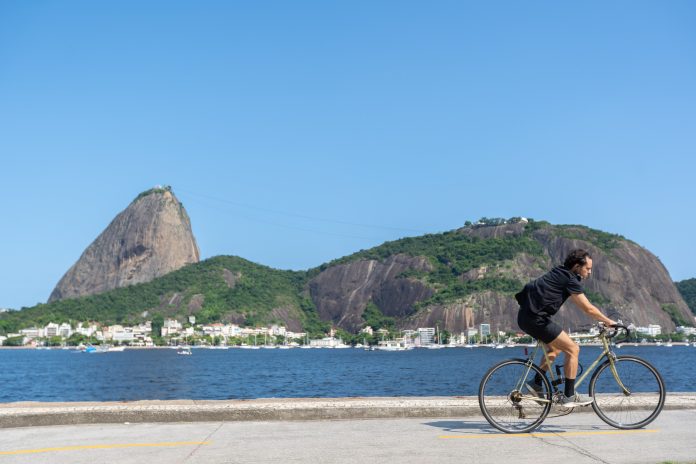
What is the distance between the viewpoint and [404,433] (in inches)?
322

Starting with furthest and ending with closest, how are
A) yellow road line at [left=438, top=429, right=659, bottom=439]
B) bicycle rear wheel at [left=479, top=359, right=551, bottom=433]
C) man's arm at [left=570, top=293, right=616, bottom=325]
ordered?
bicycle rear wheel at [left=479, top=359, right=551, bottom=433] → man's arm at [left=570, top=293, right=616, bottom=325] → yellow road line at [left=438, top=429, right=659, bottom=439]

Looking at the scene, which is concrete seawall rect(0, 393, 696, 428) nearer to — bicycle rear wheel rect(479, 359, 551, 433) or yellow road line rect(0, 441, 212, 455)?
bicycle rear wheel rect(479, 359, 551, 433)

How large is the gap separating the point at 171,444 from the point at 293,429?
147 centimetres

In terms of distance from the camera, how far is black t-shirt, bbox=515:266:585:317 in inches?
331

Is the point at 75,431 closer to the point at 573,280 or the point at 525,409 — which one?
the point at 525,409

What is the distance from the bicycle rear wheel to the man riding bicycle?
83 mm

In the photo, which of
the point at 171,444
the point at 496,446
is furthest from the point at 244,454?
the point at 496,446

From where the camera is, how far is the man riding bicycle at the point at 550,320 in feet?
27.5

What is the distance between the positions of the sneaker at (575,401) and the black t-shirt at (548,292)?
3.04 feet

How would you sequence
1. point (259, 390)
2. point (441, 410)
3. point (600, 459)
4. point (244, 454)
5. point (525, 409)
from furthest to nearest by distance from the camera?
1. point (259, 390)
2. point (441, 410)
3. point (525, 409)
4. point (244, 454)
5. point (600, 459)

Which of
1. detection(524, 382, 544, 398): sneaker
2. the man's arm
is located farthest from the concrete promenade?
the man's arm

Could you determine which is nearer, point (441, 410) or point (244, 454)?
point (244, 454)

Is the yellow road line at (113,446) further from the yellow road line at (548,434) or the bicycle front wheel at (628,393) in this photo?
the bicycle front wheel at (628,393)

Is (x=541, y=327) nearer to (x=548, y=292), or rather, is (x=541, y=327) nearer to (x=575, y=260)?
(x=548, y=292)
